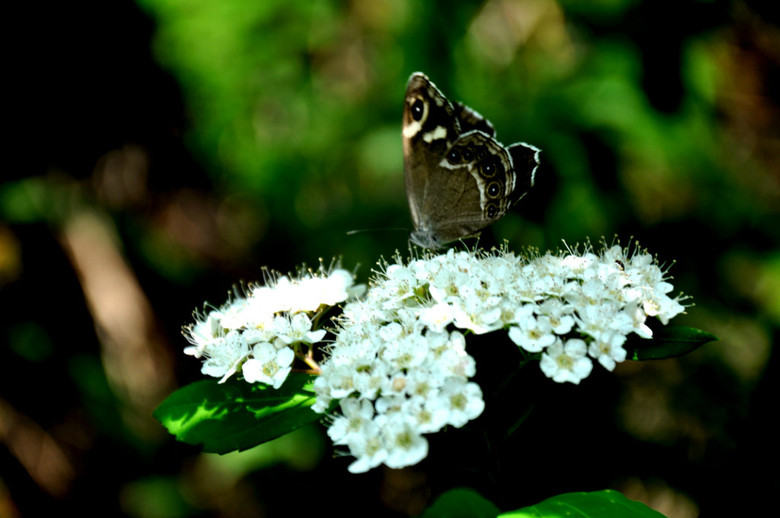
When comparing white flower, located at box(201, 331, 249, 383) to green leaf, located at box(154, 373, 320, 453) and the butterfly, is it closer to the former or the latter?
green leaf, located at box(154, 373, 320, 453)

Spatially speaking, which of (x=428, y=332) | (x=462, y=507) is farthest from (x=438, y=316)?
(x=462, y=507)

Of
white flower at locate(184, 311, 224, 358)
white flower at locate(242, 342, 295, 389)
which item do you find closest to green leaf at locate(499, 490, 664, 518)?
white flower at locate(242, 342, 295, 389)

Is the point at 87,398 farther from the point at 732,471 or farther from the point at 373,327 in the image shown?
the point at 732,471

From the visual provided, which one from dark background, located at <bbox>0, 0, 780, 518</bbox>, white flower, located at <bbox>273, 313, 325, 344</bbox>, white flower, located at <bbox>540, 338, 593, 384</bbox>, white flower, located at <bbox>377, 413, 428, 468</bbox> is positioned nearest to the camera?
white flower, located at <bbox>377, 413, 428, 468</bbox>

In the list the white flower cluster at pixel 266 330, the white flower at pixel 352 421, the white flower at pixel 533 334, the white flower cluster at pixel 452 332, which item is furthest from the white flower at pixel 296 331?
the white flower at pixel 533 334

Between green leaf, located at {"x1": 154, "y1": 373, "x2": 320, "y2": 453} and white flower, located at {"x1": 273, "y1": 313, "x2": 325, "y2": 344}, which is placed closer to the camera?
green leaf, located at {"x1": 154, "y1": 373, "x2": 320, "y2": 453}

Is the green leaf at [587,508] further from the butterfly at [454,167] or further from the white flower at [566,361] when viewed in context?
the butterfly at [454,167]

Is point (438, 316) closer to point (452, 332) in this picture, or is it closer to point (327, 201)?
point (452, 332)
